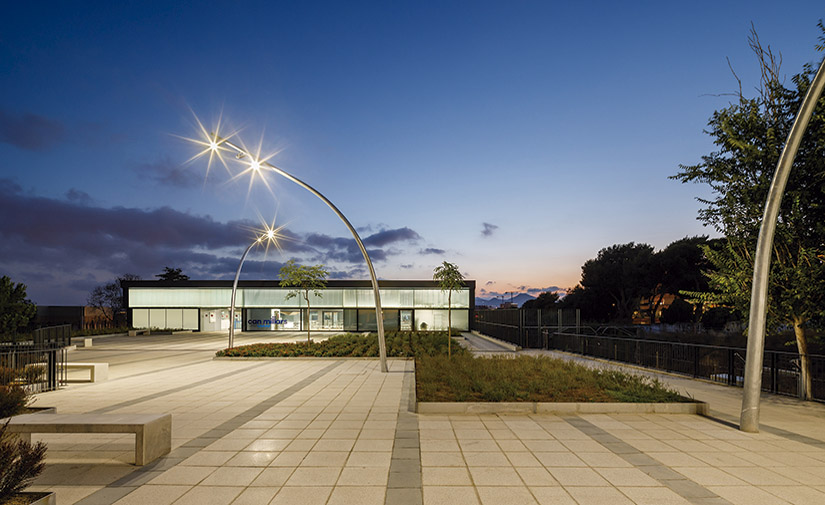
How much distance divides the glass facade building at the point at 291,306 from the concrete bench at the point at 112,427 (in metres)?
34.0

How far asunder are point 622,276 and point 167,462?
55253mm

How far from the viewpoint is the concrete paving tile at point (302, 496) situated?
473 cm

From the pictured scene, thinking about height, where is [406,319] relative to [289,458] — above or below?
below

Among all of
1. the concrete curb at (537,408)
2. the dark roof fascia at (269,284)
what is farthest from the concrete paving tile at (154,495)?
the dark roof fascia at (269,284)

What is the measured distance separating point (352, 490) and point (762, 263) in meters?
7.34

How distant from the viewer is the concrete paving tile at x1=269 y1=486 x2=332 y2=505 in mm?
4727

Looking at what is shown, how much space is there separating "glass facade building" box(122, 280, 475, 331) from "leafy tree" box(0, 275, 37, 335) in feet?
70.1

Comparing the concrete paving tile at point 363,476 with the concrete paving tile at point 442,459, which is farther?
the concrete paving tile at point 442,459

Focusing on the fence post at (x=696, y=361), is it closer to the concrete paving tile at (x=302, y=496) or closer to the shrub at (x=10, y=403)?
the concrete paving tile at (x=302, y=496)

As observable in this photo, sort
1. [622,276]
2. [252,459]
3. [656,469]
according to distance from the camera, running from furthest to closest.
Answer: [622,276] → [252,459] → [656,469]

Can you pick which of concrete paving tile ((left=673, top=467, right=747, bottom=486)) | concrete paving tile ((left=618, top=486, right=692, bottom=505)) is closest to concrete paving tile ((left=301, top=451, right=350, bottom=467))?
concrete paving tile ((left=618, top=486, right=692, bottom=505))

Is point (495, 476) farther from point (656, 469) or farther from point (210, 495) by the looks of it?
point (210, 495)

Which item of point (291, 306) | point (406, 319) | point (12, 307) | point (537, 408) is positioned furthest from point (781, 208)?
point (291, 306)

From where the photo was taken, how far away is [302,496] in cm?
486
